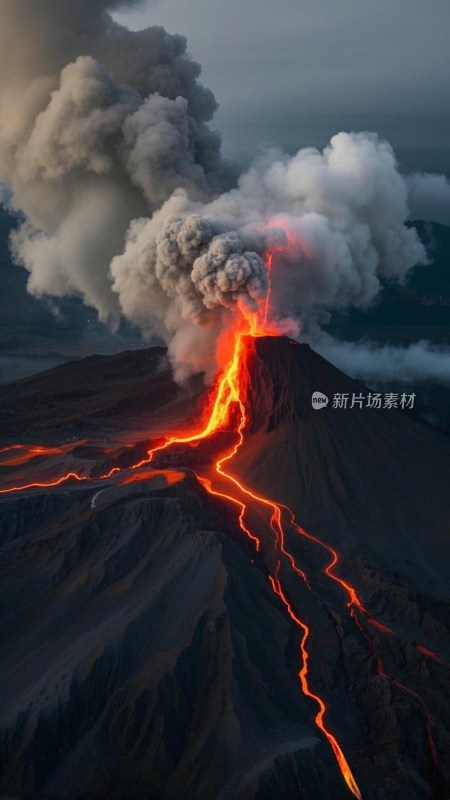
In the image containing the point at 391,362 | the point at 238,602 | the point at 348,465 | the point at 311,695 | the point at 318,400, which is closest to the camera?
the point at 311,695

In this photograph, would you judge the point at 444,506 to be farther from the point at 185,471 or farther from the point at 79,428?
the point at 79,428

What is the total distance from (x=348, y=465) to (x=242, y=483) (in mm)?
6305

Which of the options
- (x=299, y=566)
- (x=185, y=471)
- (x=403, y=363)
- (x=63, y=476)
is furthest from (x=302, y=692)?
(x=403, y=363)

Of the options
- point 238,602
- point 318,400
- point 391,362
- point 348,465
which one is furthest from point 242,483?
point 391,362

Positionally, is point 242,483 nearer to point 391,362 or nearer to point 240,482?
point 240,482

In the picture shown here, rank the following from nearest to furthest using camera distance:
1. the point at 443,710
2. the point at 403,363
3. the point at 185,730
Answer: the point at 185,730
the point at 443,710
the point at 403,363

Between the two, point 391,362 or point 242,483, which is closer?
point 242,483

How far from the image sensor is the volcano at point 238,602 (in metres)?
26.8

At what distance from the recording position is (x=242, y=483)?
47719 mm

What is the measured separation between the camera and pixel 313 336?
225 feet

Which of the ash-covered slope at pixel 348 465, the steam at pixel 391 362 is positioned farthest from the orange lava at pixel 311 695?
the steam at pixel 391 362

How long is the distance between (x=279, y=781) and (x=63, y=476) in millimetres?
26869

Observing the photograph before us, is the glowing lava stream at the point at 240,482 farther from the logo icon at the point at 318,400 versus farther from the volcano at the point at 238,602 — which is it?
the logo icon at the point at 318,400

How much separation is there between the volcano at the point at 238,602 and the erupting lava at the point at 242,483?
0.47 feet
